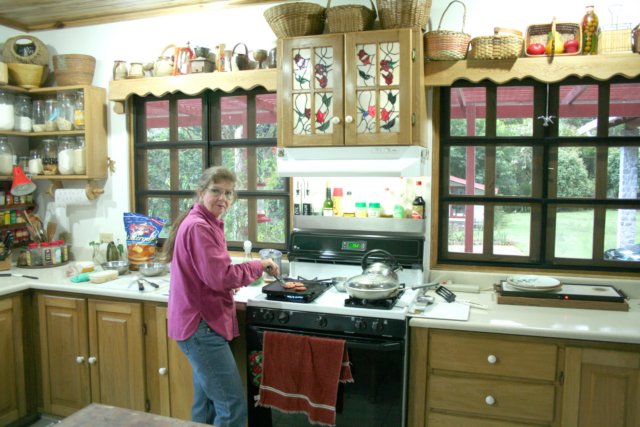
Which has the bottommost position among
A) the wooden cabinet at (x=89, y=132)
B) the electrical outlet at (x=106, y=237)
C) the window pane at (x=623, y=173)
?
the electrical outlet at (x=106, y=237)

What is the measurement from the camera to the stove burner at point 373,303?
92.4 inches

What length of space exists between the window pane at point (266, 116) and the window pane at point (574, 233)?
5.82ft

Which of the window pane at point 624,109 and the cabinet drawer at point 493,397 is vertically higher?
the window pane at point 624,109

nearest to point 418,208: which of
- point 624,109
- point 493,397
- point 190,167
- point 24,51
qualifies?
point 493,397

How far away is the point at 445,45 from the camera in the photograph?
2.60m

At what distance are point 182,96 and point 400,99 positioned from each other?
1620 millimetres

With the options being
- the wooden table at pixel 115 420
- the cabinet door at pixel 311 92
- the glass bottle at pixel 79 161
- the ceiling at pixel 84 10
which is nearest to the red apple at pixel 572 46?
the cabinet door at pixel 311 92

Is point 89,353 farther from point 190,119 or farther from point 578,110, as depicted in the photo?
point 578,110

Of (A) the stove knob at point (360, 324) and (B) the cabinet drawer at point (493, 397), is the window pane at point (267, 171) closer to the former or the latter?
(A) the stove knob at point (360, 324)

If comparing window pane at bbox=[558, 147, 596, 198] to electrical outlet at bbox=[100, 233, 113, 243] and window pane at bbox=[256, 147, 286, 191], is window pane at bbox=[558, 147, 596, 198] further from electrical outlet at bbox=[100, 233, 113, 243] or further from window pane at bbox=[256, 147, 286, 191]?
electrical outlet at bbox=[100, 233, 113, 243]

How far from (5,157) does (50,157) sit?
0.87 feet

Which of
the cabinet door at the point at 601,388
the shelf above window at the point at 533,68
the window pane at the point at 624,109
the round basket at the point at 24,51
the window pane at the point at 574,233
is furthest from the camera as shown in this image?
the round basket at the point at 24,51

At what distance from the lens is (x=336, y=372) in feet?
7.57

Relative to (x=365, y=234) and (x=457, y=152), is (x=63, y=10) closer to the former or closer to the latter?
(x=365, y=234)
